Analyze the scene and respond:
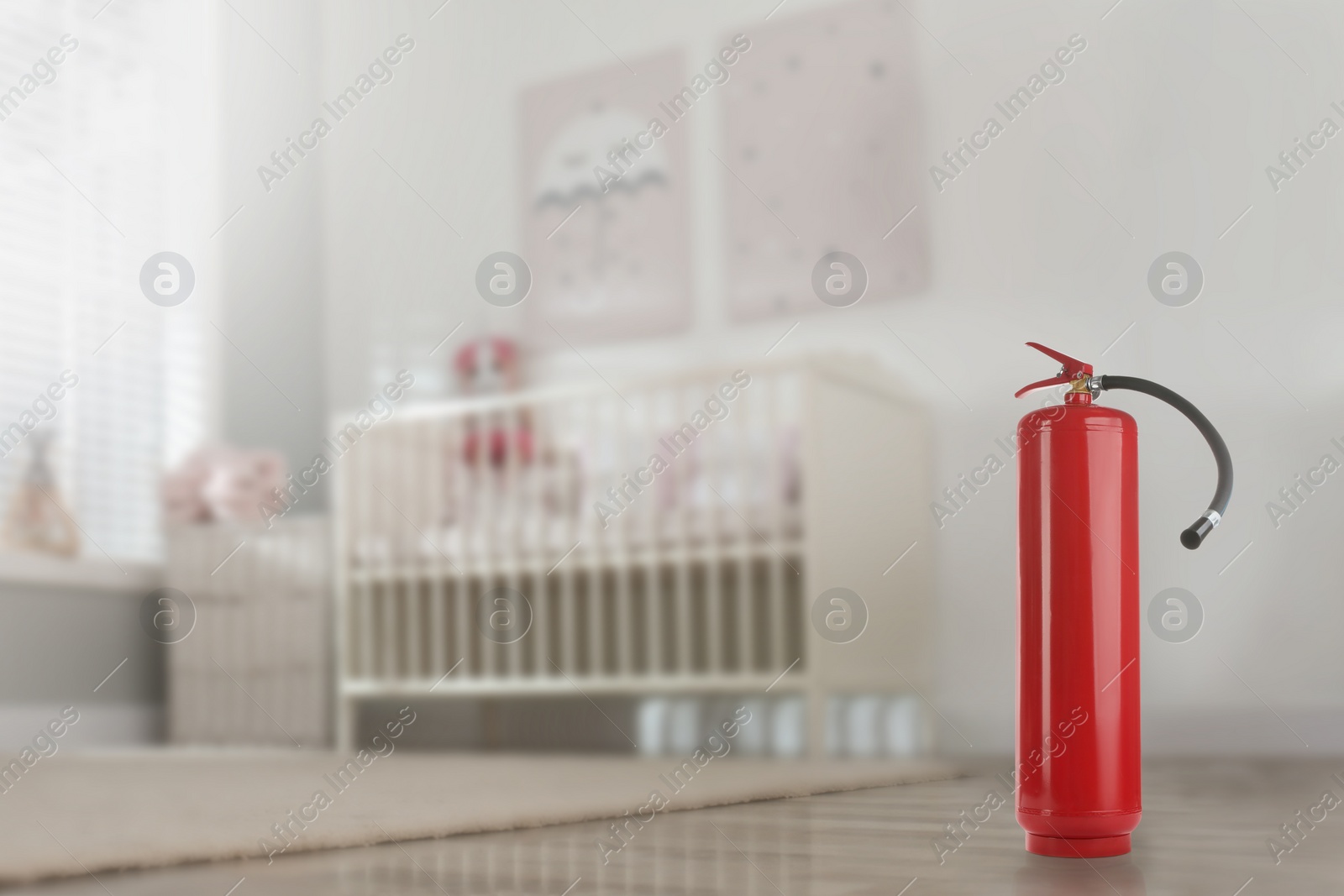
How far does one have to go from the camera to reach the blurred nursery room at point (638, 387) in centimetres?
158

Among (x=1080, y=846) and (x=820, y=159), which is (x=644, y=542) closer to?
(x=820, y=159)

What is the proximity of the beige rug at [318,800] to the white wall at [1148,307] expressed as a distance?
1.54ft

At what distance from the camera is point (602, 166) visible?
7.41 ft

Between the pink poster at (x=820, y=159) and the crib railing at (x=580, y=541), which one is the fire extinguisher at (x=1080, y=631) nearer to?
the crib railing at (x=580, y=541)

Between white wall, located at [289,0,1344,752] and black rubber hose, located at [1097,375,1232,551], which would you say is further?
white wall, located at [289,0,1344,752]

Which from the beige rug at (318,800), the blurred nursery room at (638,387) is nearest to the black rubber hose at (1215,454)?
the blurred nursery room at (638,387)

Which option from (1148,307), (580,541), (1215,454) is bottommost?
(580,541)

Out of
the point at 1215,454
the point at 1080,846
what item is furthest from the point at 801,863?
the point at 1215,454

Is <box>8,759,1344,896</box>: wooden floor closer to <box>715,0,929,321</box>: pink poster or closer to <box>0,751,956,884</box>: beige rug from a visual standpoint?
<box>0,751,956,884</box>: beige rug

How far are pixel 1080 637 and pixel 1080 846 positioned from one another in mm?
117

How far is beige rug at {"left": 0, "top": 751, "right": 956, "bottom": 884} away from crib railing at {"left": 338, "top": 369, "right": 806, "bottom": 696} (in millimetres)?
225

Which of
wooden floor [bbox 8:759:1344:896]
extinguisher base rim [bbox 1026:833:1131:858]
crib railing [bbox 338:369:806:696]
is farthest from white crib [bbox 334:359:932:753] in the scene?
extinguisher base rim [bbox 1026:833:1131:858]

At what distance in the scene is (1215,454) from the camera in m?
0.66

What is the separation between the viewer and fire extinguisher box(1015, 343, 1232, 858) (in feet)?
2.03
